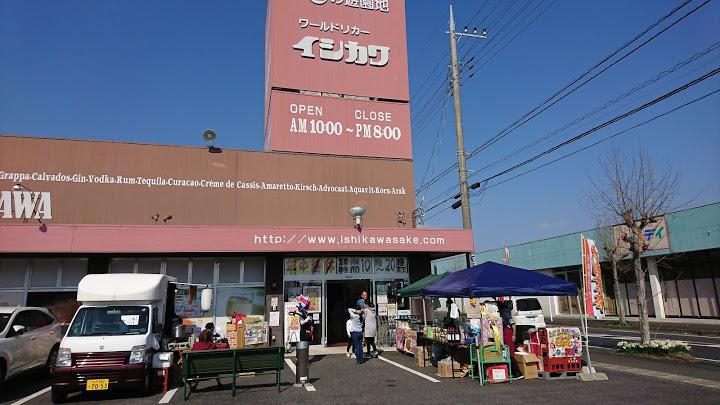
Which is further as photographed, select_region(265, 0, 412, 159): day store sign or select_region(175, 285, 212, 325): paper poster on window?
select_region(265, 0, 412, 159): day store sign

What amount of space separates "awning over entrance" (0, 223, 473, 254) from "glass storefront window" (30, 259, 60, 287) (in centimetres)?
179

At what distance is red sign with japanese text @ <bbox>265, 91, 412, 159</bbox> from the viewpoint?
18.4 meters

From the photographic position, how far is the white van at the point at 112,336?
28.0 ft

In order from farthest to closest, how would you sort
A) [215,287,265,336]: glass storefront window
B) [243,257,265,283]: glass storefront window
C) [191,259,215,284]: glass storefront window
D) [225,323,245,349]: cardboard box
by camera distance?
[243,257,265,283]: glass storefront window < [191,259,215,284]: glass storefront window < [215,287,265,336]: glass storefront window < [225,323,245,349]: cardboard box

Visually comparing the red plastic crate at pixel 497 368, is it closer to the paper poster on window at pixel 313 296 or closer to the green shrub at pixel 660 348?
the green shrub at pixel 660 348

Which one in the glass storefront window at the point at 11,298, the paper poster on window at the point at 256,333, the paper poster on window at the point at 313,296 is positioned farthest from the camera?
the paper poster on window at the point at 313,296

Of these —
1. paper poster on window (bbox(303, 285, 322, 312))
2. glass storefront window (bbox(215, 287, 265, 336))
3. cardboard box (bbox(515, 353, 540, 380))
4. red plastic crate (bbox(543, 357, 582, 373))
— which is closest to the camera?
red plastic crate (bbox(543, 357, 582, 373))

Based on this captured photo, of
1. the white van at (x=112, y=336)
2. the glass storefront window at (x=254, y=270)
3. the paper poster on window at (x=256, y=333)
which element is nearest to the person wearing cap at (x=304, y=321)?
the paper poster on window at (x=256, y=333)

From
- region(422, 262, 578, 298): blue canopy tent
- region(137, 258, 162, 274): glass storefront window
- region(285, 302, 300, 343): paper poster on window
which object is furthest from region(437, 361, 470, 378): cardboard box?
region(137, 258, 162, 274): glass storefront window

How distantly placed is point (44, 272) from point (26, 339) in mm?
5106

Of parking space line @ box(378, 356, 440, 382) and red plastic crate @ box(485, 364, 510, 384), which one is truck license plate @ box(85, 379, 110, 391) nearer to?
parking space line @ box(378, 356, 440, 382)

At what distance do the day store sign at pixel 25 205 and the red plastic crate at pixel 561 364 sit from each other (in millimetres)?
15493

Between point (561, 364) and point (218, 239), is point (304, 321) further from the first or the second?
point (561, 364)

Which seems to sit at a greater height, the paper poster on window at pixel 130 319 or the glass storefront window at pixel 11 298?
the glass storefront window at pixel 11 298
